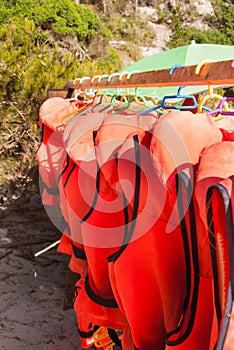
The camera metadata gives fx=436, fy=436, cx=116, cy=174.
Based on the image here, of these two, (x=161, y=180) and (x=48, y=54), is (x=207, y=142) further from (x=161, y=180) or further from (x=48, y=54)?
(x=48, y=54)

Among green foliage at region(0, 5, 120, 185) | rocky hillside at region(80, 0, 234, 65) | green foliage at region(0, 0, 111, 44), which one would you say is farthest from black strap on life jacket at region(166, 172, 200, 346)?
rocky hillside at region(80, 0, 234, 65)

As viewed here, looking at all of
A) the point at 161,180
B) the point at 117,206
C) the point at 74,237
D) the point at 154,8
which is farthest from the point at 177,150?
the point at 154,8

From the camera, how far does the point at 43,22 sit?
13.8 metres

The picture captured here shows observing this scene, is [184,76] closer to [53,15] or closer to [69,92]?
[69,92]

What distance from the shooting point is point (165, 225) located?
0.87m

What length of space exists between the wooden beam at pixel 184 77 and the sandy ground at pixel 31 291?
55.9 inches

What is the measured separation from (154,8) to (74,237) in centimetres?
2206

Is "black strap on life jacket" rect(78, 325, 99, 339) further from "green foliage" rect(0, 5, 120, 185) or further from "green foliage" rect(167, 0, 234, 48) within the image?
"green foliage" rect(167, 0, 234, 48)

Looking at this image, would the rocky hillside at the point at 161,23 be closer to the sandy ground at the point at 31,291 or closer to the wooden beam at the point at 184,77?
the sandy ground at the point at 31,291

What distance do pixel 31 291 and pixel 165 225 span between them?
2.15m

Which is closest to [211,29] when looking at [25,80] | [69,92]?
[25,80]

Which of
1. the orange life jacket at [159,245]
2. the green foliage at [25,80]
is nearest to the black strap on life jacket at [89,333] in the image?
the orange life jacket at [159,245]

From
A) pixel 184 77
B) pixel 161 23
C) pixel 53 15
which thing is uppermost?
pixel 184 77

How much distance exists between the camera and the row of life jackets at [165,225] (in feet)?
2.14
